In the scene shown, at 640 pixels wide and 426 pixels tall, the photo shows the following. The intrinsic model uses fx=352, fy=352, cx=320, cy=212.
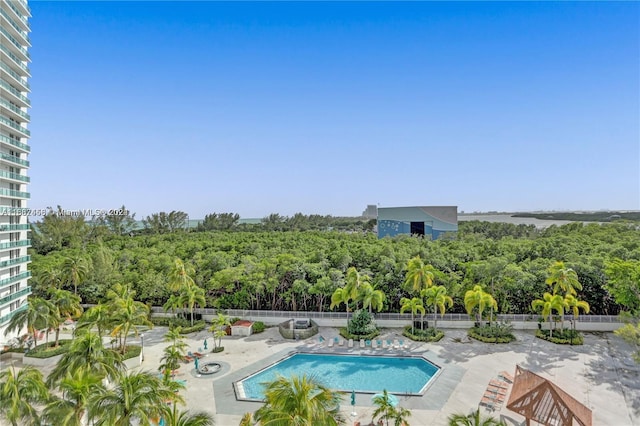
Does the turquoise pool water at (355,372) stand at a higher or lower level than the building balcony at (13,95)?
lower

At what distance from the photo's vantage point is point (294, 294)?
33.4m

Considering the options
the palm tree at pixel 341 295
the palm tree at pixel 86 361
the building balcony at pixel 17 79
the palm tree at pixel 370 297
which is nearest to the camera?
the palm tree at pixel 86 361

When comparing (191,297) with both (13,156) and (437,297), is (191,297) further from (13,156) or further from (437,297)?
(437,297)

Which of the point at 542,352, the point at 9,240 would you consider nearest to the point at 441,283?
the point at 542,352

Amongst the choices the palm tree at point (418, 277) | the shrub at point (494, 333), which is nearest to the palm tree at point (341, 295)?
the palm tree at point (418, 277)

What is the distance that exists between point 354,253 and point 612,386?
892 inches

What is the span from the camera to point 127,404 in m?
10.2

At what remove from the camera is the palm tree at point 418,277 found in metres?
27.8

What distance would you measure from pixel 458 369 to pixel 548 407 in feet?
24.4

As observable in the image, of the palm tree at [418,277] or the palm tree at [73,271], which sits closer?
the palm tree at [418,277]

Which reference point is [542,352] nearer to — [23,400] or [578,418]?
[578,418]

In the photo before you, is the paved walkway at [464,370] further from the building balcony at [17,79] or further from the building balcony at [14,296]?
the building balcony at [17,79]

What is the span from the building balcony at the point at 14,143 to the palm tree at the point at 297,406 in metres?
28.9

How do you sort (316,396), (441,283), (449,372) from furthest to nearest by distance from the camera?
(441,283) < (449,372) < (316,396)
